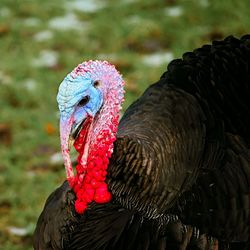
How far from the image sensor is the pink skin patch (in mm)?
2488

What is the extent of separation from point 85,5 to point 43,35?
0.66m

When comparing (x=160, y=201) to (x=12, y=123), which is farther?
(x=12, y=123)

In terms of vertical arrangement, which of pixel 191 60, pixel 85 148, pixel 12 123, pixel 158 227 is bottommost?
pixel 158 227

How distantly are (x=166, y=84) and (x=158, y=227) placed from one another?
1.96 feet

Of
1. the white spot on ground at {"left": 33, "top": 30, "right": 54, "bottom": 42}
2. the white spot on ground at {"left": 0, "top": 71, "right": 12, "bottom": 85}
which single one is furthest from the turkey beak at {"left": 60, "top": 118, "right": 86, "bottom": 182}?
the white spot on ground at {"left": 33, "top": 30, "right": 54, "bottom": 42}

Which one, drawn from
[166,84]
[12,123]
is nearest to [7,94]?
[12,123]

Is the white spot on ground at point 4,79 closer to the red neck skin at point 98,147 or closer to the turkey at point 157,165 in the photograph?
the turkey at point 157,165

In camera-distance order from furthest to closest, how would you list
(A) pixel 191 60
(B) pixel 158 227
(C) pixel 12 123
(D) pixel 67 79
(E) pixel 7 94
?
(E) pixel 7 94 → (C) pixel 12 123 → (A) pixel 191 60 → (B) pixel 158 227 → (D) pixel 67 79

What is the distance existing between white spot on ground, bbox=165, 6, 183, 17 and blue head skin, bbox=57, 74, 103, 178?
3.73 metres

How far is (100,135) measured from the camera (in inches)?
98.5

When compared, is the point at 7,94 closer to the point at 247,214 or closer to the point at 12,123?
the point at 12,123

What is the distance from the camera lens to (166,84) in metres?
2.93

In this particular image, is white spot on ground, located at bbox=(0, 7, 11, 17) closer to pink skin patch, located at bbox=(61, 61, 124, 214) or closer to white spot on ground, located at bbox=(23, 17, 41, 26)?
white spot on ground, located at bbox=(23, 17, 41, 26)

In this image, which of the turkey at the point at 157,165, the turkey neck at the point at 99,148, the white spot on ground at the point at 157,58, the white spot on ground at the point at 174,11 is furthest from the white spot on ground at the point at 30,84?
the turkey neck at the point at 99,148
